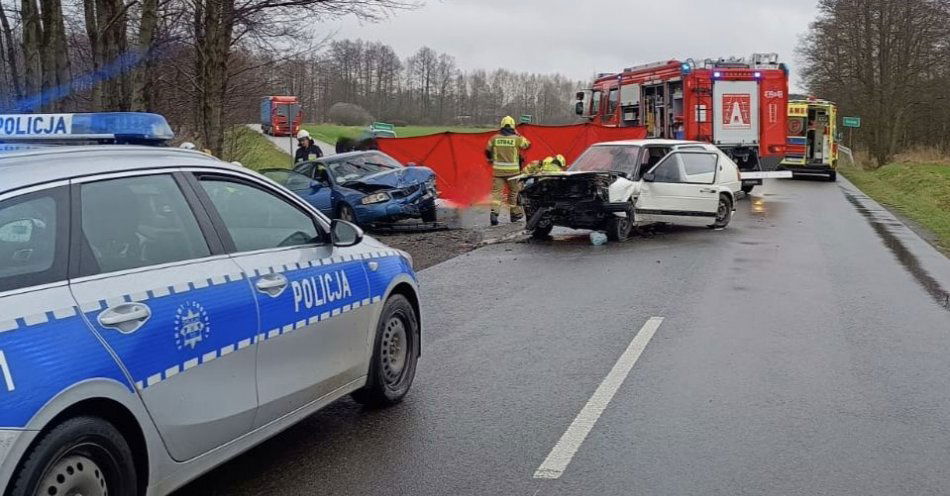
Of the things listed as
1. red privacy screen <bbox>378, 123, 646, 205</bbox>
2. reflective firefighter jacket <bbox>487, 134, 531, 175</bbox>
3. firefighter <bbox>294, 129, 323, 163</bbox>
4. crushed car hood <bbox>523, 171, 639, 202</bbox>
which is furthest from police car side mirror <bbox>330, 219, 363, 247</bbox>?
red privacy screen <bbox>378, 123, 646, 205</bbox>

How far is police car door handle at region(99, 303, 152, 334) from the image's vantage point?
3.29 m

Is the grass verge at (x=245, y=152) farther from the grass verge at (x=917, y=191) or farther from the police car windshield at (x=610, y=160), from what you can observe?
the grass verge at (x=917, y=191)

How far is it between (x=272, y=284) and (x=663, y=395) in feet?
9.42

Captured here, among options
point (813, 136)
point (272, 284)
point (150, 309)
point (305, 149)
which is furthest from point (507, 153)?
point (813, 136)

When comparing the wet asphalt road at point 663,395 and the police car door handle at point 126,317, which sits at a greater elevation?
the police car door handle at point 126,317

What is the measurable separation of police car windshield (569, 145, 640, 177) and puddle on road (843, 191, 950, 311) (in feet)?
14.1

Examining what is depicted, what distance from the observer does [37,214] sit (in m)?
3.32

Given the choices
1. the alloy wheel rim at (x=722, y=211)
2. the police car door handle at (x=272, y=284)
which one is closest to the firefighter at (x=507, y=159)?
the alloy wheel rim at (x=722, y=211)

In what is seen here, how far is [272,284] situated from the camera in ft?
14.0

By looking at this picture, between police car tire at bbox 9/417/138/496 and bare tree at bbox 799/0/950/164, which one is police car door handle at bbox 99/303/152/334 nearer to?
police car tire at bbox 9/417/138/496

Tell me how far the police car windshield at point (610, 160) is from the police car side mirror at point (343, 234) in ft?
33.6

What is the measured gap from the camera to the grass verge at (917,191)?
59.9 feet

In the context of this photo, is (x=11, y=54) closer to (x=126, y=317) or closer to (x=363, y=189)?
(x=363, y=189)

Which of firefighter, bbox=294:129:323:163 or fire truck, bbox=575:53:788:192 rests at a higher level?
fire truck, bbox=575:53:788:192
